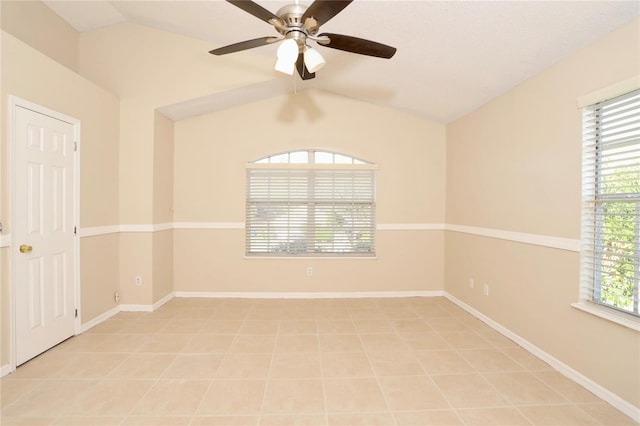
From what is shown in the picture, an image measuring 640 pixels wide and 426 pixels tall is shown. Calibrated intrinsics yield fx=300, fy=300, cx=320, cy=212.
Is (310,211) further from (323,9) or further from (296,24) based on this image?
(323,9)

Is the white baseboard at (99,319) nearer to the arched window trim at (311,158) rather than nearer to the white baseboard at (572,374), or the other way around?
the arched window trim at (311,158)

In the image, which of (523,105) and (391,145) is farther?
(391,145)

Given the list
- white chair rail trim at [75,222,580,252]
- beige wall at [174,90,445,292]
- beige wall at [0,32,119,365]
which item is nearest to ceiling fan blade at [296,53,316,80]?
beige wall at [174,90,445,292]

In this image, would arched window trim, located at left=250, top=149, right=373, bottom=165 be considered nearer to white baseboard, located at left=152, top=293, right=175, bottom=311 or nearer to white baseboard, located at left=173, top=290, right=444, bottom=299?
white baseboard, located at left=173, top=290, right=444, bottom=299

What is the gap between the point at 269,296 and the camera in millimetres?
4414

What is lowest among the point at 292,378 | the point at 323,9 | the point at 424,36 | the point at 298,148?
the point at 292,378

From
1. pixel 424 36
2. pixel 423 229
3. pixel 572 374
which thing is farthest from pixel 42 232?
pixel 572 374

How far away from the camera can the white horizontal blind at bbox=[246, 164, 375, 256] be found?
4465mm

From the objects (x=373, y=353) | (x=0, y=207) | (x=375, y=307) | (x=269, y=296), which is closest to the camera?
(x=0, y=207)

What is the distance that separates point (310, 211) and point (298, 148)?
0.95m

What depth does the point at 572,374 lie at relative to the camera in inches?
91.9

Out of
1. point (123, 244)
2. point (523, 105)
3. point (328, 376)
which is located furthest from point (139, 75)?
point (523, 105)

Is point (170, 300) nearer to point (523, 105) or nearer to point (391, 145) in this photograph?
point (391, 145)

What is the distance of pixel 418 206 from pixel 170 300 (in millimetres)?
3859
